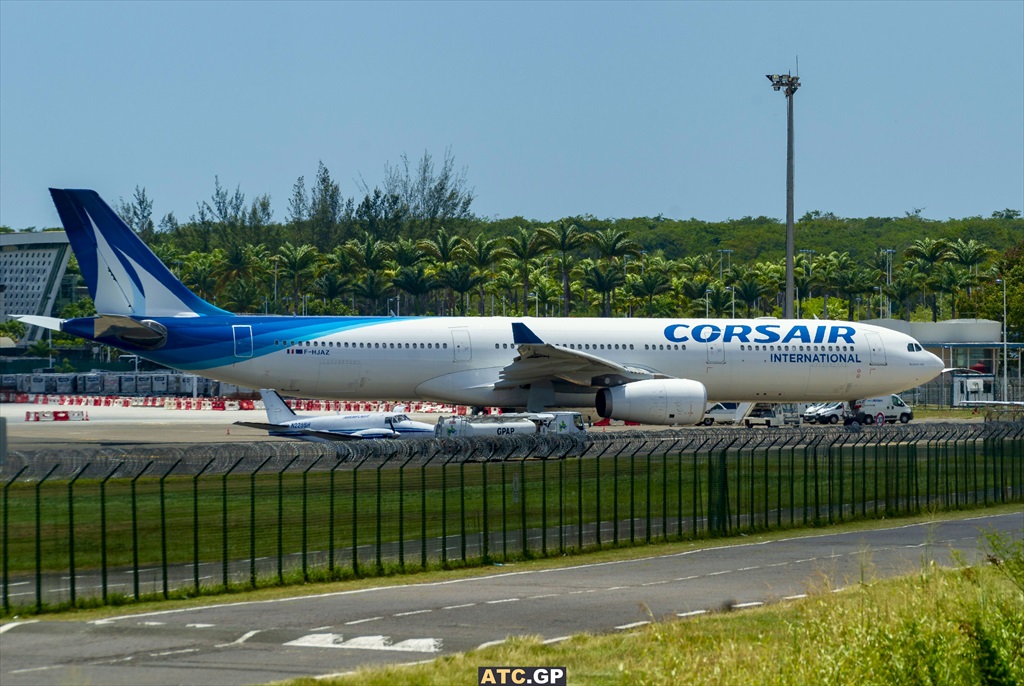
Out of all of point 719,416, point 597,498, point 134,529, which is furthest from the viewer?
point 719,416

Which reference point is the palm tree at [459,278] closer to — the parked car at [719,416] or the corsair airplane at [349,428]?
the parked car at [719,416]

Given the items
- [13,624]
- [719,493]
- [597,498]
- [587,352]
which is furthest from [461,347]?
[13,624]

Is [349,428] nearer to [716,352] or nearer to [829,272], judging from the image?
[716,352]

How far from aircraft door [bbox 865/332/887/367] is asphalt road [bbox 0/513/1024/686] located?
2494 cm

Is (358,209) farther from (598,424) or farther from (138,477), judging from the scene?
(138,477)

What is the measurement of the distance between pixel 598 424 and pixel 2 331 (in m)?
88.7

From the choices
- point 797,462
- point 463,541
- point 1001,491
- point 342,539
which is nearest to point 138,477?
point 342,539

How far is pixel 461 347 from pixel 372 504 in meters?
22.3

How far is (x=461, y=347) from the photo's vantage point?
43.5 m

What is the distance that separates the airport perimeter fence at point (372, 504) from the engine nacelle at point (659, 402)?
10.3 meters

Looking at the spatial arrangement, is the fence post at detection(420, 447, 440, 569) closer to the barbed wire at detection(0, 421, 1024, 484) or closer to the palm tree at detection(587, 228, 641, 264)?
the barbed wire at detection(0, 421, 1024, 484)

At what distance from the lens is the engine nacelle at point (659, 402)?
4162 cm

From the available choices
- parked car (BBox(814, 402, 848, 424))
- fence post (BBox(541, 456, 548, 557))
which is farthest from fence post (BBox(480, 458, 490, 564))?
parked car (BBox(814, 402, 848, 424))

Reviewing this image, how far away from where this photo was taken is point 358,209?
7126 inches
